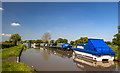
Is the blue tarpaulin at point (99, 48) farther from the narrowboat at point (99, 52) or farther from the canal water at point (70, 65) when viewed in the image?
the canal water at point (70, 65)

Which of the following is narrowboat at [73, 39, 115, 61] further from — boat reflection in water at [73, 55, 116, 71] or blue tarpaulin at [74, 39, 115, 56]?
boat reflection in water at [73, 55, 116, 71]

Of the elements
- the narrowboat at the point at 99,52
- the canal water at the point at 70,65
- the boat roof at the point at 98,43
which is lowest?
the canal water at the point at 70,65

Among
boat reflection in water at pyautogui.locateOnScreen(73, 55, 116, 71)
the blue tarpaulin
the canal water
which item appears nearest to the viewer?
boat reflection in water at pyautogui.locateOnScreen(73, 55, 116, 71)

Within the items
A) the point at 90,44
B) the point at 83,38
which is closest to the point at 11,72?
the point at 90,44

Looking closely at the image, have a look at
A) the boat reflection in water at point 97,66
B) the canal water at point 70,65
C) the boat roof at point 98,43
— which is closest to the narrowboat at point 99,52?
the boat roof at point 98,43

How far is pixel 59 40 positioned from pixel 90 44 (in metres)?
56.5

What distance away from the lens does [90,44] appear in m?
12.5

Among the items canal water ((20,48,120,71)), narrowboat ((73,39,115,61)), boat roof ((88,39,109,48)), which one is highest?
boat roof ((88,39,109,48))

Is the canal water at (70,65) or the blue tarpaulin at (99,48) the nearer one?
the canal water at (70,65)

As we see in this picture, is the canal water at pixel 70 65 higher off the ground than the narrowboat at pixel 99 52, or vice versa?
the narrowboat at pixel 99 52

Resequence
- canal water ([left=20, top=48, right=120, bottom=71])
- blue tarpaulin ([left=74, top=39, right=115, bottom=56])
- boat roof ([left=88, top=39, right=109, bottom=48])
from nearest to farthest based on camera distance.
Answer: canal water ([left=20, top=48, right=120, bottom=71]) < blue tarpaulin ([left=74, top=39, right=115, bottom=56]) < boat roof ([left=88, top=39, right=109, bottom=48])

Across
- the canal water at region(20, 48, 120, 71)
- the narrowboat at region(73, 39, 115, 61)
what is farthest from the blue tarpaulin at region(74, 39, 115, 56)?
the canal water at region(20, 48, 120, 71)

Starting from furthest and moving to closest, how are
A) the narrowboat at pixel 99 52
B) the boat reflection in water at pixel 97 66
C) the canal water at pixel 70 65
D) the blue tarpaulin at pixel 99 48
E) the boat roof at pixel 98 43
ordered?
the boat roof at pixel 98 43, the blue tarpaulin at pixel 99 48, the narrowboat at pixel 99 52, the canal water at pixel 70 65, the boat reflection in water at pixel 97 66

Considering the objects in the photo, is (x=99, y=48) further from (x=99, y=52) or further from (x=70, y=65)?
(x=70, y=65)
